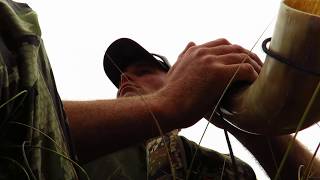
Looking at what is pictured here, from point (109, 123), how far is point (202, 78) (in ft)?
0.53

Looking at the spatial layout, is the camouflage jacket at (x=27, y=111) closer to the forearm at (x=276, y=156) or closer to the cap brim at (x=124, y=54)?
the forearm at (x=276, y=156)

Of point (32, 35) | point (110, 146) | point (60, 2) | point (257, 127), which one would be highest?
point (32, 35)

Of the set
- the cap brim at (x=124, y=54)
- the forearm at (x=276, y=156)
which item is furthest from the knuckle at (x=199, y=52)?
the cap brim at (x=124, y=54)

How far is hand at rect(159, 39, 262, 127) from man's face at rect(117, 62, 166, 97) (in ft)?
1.03

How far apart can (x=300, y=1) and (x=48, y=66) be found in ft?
0.90

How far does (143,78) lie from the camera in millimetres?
1289

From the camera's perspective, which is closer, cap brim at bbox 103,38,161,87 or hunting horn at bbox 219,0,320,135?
hunting horn at bbox 219,0,320,135

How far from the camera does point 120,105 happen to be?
32.7 inches

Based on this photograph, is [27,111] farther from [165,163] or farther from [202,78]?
[165,163]

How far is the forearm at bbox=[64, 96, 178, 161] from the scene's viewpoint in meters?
0.81

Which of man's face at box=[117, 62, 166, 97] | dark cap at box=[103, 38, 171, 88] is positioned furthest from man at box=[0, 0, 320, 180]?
dark cap at box=[103, 38, 171, 88]

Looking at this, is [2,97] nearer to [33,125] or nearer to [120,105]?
[33,125]

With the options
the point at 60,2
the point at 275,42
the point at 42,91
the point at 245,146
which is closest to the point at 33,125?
the point at 42,91

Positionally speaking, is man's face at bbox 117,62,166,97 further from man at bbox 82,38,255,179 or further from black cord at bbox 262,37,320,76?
black cord at bbox 262,37,320,76
